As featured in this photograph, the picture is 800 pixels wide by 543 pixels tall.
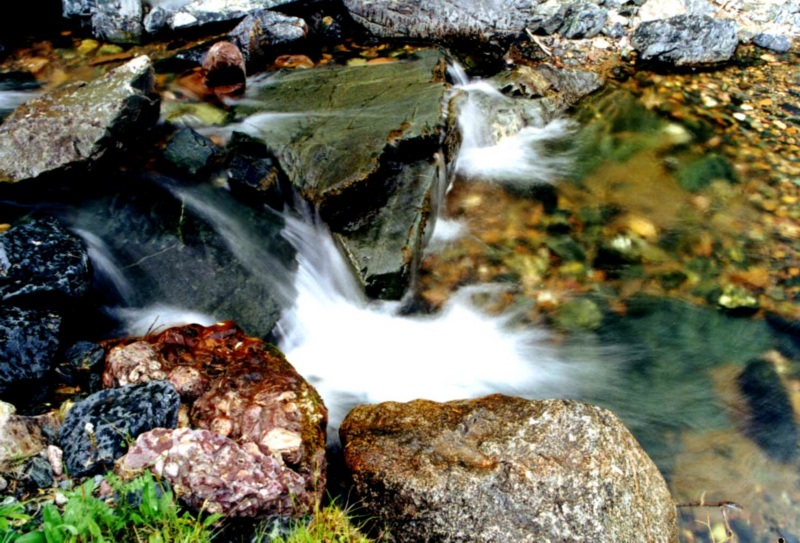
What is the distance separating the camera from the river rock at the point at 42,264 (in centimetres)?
387

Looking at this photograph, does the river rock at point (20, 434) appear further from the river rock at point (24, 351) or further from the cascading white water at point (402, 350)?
the cascading white water at point (402, 350)

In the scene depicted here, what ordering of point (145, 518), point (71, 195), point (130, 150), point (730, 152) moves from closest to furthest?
point (145, 518), point (71, 195), point (130, 150), point (730, 152)

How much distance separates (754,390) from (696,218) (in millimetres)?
1863

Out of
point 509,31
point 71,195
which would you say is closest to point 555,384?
point 71,195

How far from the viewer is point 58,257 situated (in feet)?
13.5

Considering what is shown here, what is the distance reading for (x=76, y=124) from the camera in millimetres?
5059

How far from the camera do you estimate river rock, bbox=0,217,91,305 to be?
387 cm

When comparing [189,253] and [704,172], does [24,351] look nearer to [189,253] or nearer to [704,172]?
[189,253]

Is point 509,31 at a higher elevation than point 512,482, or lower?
higher

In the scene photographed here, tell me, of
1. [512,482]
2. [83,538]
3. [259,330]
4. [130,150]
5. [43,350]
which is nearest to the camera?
[83,538]

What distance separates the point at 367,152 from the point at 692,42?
4796 mm

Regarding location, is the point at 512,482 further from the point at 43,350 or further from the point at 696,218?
the point at 696,218

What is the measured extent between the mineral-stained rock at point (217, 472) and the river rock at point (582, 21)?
22.4ft

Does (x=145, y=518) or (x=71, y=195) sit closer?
(x=145, y=518)
